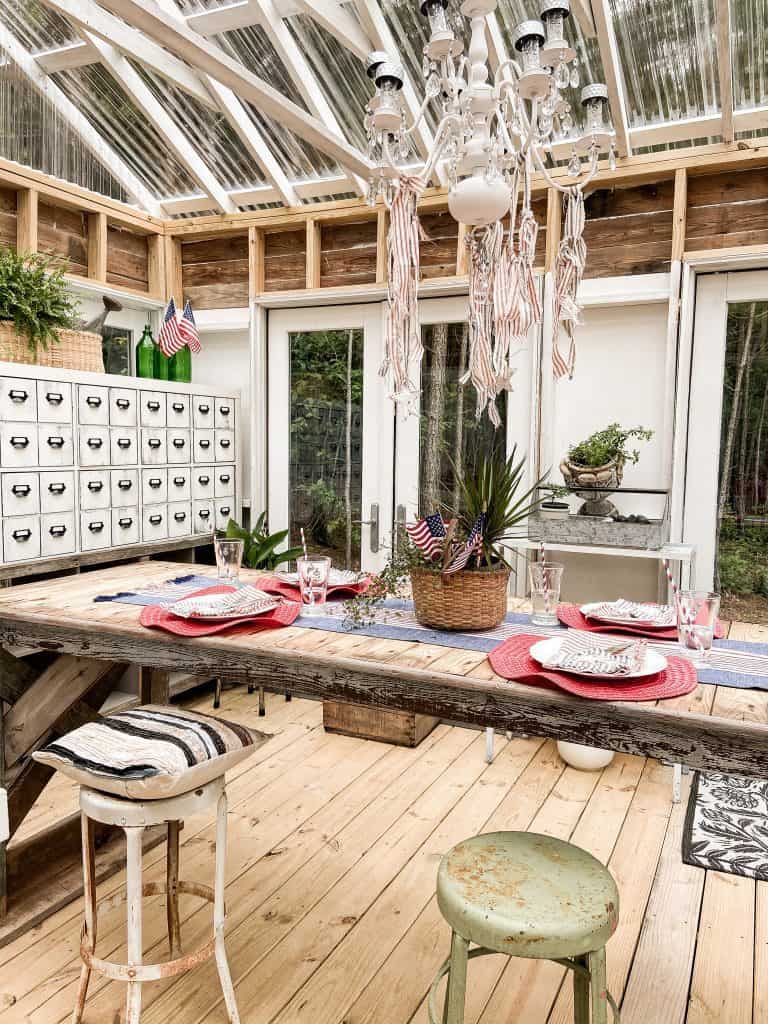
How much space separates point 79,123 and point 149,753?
10.3ft

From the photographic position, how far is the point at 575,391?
3.41m

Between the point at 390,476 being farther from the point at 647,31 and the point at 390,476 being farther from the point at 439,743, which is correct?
the point at 647,31

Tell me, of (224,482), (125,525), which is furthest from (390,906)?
(224,482)

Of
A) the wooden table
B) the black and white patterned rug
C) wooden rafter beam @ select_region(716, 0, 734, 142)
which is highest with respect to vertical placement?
wooden rafter beam @ select_region(716, 0, 734, 142)

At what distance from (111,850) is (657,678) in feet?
5.77

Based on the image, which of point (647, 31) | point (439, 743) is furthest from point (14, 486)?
point (647, 31)

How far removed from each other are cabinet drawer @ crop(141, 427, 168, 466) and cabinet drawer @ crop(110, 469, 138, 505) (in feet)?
0.32

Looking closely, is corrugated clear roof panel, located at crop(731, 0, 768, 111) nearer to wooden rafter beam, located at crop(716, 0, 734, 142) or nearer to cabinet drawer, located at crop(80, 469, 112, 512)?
wooden rafter beam, located at crop(716, 0, 734, 142)

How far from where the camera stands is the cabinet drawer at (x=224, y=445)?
13.0 ft

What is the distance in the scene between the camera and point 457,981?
1.28m

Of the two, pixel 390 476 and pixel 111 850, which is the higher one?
pixel 390 476

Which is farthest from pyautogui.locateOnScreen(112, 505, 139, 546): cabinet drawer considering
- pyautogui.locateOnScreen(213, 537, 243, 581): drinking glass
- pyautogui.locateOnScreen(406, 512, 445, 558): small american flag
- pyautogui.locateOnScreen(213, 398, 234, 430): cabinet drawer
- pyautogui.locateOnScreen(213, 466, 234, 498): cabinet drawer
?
pyautogui.locateOnScreen(406, 512, 445, 558): small american flag

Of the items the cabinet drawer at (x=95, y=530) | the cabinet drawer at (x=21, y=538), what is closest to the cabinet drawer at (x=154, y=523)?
the cabinet drawer at (x=95, y=530)

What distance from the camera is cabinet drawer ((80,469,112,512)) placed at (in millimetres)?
3201
